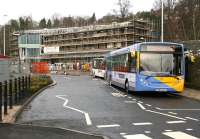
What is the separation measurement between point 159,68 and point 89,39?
12322 cm

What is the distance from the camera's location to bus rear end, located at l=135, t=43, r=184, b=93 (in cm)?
2484

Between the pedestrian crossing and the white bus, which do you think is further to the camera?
the white bus

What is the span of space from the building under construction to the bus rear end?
88286 mm

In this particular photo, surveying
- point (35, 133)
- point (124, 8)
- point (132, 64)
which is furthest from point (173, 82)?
point (124, 8)

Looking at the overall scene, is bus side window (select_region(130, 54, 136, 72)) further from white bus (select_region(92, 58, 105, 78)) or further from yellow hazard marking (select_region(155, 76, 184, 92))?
white bus (select_region(92, 58, 105, 78))

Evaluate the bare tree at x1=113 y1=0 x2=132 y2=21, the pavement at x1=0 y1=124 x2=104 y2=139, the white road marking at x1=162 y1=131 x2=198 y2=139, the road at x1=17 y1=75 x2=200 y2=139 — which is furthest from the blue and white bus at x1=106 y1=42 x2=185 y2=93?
the bare tree at x1=113 y1=0 x2=132 y2=21

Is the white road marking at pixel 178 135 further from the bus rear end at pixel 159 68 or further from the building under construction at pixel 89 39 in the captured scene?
the building under construction at pixel 89 39

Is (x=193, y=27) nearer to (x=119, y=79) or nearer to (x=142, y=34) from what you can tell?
(x=119, y=79)

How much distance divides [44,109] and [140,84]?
7.61m

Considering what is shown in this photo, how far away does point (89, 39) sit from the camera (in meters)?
148

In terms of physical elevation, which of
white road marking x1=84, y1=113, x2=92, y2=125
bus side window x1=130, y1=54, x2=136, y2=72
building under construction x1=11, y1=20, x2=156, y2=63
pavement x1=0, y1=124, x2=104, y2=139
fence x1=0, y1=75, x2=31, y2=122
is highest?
building under construction x1=11, y1=20, x2=156, y2=63

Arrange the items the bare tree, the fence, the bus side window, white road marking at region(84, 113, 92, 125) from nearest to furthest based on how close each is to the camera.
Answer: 1. white road marking at region(84, 113, 92, 125)
2. the fence
3. the bus side window
4. the bare tree

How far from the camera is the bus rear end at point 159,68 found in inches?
978

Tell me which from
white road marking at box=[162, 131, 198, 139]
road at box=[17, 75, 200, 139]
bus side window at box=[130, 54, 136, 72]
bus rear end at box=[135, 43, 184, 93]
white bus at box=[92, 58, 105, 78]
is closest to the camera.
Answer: white road marking at box=[162, 131, 198, 139]
